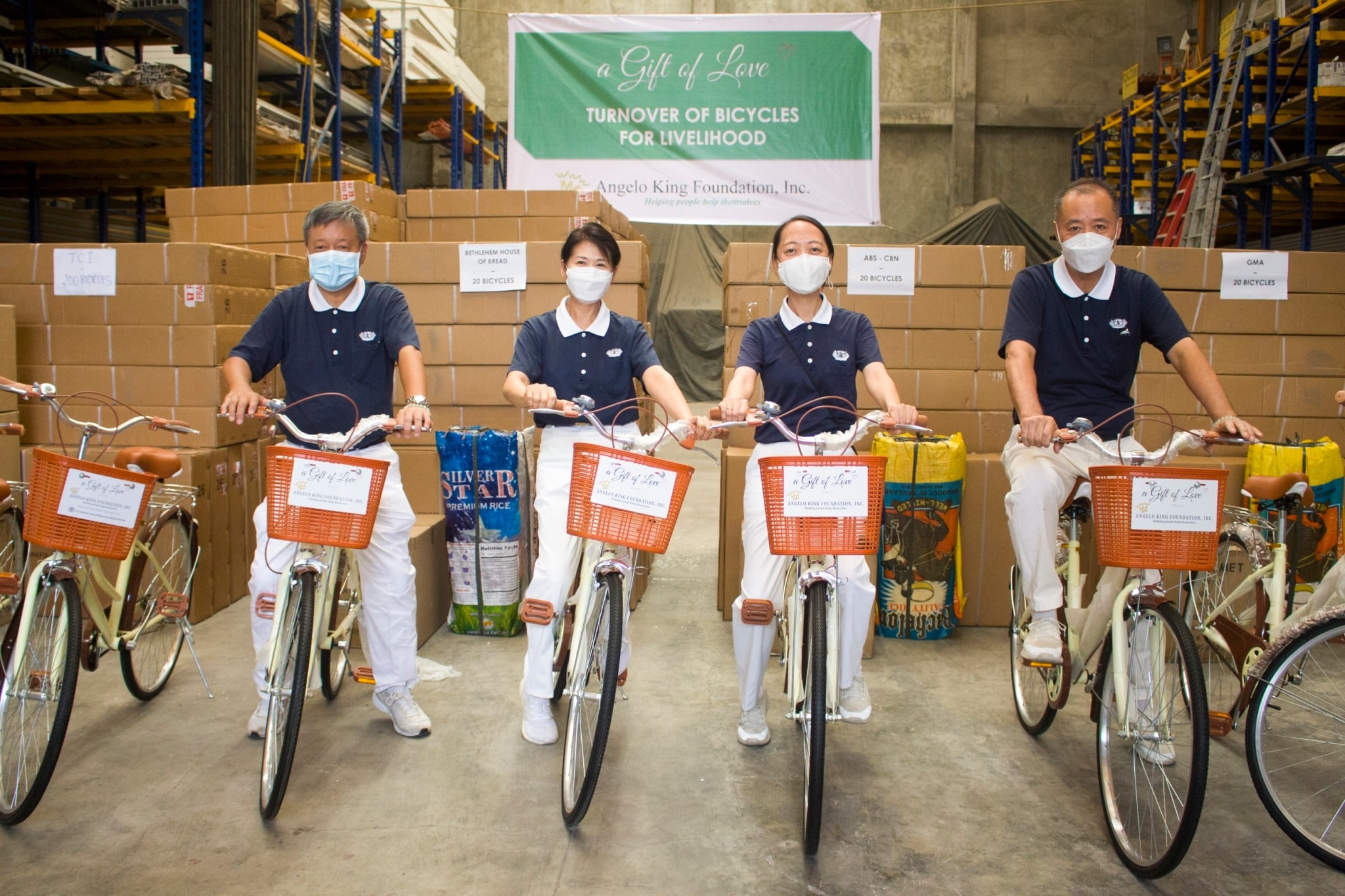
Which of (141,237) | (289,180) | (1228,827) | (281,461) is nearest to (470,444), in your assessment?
(281,461)

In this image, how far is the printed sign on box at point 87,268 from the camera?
4.18 m

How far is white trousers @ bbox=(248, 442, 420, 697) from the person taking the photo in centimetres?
271

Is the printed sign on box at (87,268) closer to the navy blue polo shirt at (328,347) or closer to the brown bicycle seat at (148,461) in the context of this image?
the brown bicycle seat at (148,461)

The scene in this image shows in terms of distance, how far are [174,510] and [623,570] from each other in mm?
1724

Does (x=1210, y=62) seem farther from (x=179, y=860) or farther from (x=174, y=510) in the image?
(x=179, y=860)

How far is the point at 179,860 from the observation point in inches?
88.4

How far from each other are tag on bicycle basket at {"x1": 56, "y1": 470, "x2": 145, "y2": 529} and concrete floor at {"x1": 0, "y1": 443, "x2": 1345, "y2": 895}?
0.74m

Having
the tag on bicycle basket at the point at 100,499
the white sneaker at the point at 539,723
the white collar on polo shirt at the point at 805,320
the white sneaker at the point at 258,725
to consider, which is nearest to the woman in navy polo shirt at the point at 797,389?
the white collar on polo shirt at the point at 805,320

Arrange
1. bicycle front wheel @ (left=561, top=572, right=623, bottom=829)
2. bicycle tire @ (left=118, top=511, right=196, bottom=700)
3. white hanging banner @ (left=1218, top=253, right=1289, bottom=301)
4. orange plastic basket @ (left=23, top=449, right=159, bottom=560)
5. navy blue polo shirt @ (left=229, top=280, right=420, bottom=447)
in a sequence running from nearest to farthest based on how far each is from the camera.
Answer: bicycle front wheel @ (left=561, top=572, right=623, bottom=829), orange plastic basket @ (left=23, top=449, right=159, bottom=560), navy blue polo shirt @ (left=229, top=280, right=420, bottom=447), bicycle tire @ (left=118, top=511, right=196, bottom=700), white hanging banner @ (left=1218, top=253, right=1289, bottom=301)

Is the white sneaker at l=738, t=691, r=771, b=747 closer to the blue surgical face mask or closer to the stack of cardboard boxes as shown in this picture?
the blue surgical face mask

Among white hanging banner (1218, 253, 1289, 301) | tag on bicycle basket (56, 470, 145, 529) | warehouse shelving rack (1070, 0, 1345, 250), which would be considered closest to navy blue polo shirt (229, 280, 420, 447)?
tag on bicycle basket (56, 470, 145, 529)

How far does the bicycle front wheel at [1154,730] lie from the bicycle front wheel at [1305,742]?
0.18 m

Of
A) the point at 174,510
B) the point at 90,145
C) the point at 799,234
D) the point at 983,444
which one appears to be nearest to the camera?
the point at 799,234

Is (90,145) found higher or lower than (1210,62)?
lower
